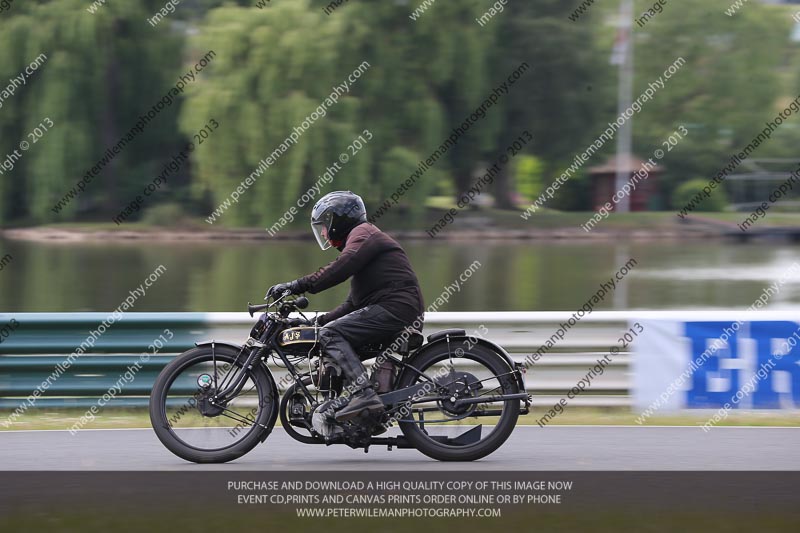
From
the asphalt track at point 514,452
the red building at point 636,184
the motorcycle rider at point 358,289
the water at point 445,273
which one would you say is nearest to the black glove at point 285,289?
the motorcycle rider at point 358,289

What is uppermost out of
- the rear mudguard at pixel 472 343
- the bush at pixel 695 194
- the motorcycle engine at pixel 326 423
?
the bush at pixel 695 194

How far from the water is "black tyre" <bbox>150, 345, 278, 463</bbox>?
18.2 metres

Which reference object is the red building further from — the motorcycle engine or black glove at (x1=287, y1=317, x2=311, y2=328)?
the motorcycle engine

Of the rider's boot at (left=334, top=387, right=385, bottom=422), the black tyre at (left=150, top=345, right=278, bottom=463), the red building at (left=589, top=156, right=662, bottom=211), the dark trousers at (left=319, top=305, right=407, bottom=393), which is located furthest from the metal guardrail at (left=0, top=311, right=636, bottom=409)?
the red building at (left=589, top=156, right=662, bottom=211)

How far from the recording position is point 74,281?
3328 cm

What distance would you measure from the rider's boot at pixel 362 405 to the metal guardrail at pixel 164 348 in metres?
2.39

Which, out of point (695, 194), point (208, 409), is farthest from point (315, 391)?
point (695, 194)

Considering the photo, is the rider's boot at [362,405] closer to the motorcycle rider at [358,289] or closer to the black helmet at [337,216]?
→ the motorcycle rider at [358,289]

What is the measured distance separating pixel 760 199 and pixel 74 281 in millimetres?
32492

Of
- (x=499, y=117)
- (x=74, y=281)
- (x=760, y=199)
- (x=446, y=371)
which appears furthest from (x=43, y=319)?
(x=760, y=199)

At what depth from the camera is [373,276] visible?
6500 millimetres

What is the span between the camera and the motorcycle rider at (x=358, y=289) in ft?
20.8

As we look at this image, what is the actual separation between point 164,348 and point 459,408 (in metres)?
3.19

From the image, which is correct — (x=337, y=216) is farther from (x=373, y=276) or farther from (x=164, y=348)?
(x=164, y=348)
